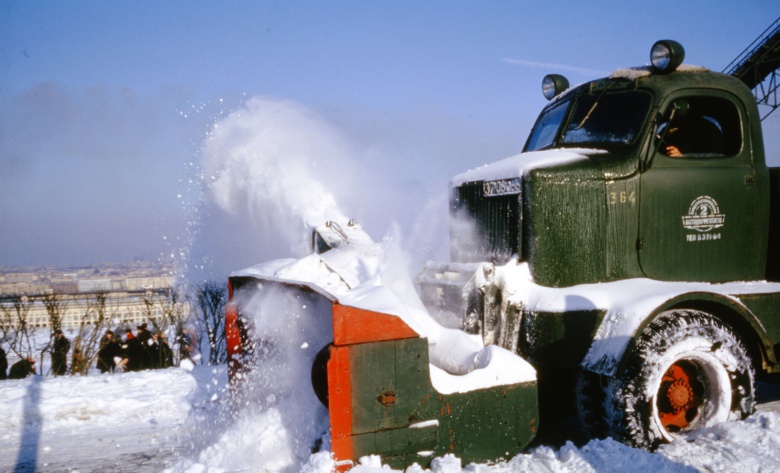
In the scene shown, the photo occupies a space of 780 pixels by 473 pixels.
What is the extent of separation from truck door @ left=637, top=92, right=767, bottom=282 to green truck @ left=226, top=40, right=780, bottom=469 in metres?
0.01

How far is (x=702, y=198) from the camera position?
4520mm

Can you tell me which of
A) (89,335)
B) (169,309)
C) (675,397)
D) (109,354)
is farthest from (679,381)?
(169,309)

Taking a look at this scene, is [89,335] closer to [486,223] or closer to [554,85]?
[486,223]

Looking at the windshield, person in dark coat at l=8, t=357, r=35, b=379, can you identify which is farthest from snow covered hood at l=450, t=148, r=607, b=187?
person in dark coat at l=8, t=357, r=35, b=379

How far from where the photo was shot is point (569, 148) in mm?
4844

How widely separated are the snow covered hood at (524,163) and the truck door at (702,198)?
Answer: 20.9 inches

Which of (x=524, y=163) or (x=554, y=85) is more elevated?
(x=554, y=85)

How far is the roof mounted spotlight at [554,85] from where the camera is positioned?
18.8 ft

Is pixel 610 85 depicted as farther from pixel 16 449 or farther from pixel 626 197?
pixel 16 449

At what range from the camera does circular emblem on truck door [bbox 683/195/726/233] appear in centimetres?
451

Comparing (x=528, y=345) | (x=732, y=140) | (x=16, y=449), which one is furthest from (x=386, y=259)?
(x=16, y=449)

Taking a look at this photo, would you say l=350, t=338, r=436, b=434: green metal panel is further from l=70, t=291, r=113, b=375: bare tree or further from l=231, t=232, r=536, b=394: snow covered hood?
l=70, t=291, r=113, b=375: bare tree

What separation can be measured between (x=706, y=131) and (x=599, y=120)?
89cm

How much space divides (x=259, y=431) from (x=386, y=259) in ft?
5.47
